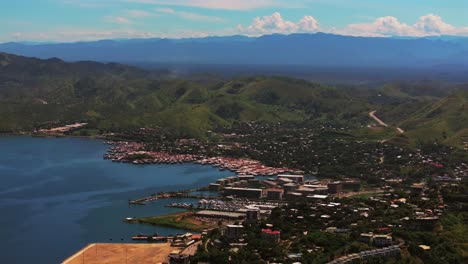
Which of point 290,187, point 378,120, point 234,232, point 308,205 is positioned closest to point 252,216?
point 308,205

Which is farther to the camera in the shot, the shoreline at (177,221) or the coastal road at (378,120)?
the coastal road at (378,120)

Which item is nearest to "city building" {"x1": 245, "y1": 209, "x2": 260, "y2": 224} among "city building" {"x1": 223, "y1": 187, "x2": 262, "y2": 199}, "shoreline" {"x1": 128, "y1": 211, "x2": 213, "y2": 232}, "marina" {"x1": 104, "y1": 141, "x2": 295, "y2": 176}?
"shoreline" {"x1": 128, "y1": 211, "x2": 213, "y2": 232}

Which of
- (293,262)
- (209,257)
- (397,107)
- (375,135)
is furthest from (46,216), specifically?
(397,107)

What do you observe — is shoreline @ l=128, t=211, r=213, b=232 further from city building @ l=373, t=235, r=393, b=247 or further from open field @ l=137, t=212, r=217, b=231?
city building @ l=373, t=235, r=393, b=247

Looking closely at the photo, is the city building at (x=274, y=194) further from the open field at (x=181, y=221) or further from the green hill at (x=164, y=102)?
the green hill at (x=164, y=102)

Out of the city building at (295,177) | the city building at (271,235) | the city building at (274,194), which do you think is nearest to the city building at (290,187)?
the city building at (274,194)

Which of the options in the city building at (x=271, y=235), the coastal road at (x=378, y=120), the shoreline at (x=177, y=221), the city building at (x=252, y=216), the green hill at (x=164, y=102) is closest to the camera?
the city building at (x=271, y=235)

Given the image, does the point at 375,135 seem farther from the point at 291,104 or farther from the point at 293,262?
the point at 293,262
